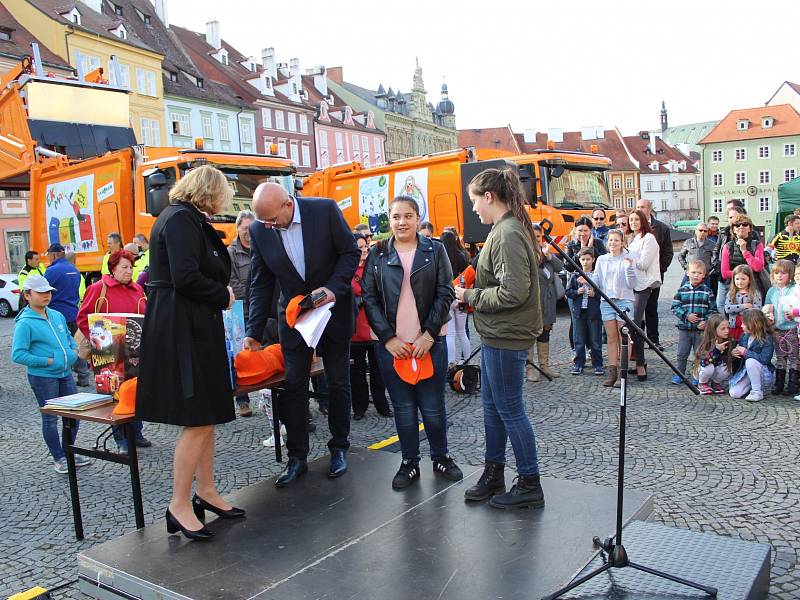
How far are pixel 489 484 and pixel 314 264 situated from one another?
175 cm

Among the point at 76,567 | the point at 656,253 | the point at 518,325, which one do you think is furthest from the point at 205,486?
the point at 656,253

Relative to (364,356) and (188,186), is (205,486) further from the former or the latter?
(364,356)

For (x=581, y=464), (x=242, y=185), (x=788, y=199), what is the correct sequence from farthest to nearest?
(x=788, y=199), (x=242, y=185), (x=581, y=464)

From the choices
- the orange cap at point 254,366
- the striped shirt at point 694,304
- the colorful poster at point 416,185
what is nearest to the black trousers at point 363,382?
the orange cap at point 254,366

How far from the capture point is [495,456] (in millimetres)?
4336

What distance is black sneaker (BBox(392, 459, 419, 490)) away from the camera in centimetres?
457

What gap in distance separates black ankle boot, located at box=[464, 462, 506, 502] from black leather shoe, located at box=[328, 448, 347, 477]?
0.93 meters

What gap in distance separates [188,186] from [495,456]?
2.34 meters

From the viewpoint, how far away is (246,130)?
52531mm

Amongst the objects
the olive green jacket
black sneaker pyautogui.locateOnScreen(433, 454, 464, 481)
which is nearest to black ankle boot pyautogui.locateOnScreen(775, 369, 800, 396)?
black sneaker pyautogui.locateOnScreen(433, 454, 464, 481)

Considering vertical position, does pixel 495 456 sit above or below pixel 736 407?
above

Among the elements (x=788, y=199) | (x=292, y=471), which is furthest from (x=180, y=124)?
(x=292, y=471)

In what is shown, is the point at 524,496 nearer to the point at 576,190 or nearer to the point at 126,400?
the point at 126,400

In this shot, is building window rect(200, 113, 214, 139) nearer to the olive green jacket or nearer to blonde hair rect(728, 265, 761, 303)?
blonde hair rect(728, 265, 761, 303)
